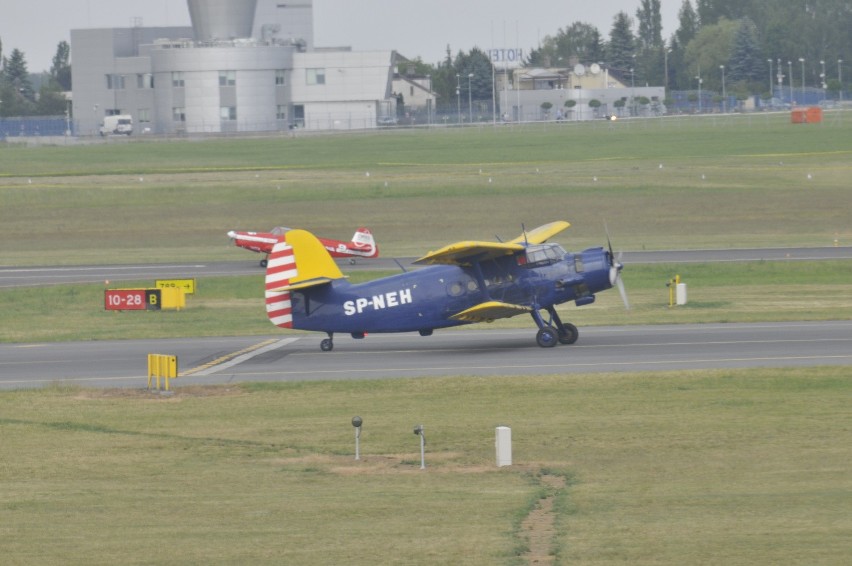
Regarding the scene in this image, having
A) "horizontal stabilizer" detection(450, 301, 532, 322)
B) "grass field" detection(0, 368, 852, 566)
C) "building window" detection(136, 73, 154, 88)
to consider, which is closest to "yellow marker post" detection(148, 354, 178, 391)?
"grass field" detection(0, 368, 852, 566)

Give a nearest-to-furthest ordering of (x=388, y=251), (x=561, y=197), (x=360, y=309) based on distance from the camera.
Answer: (x=360, y=309)
(x=388, y=251)
(x=561, y=197)

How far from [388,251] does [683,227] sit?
15881 millimetres

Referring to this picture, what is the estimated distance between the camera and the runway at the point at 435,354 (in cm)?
3058

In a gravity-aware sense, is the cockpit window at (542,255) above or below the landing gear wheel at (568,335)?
above

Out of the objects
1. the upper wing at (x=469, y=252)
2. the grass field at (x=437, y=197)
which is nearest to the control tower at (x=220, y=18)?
the grass field at (x=437, y=197)

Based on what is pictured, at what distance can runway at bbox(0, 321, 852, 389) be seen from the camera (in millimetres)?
30578

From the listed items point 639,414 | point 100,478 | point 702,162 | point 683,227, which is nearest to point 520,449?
point 639,414

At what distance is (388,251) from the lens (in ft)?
204

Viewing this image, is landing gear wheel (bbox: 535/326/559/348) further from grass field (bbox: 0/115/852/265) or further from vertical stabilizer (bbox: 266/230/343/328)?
grass field (bbox: 0/115/852/265)

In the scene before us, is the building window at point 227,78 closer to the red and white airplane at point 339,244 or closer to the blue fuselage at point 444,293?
the red and white airplane at point 339,244

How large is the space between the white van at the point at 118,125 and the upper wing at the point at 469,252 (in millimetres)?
139665

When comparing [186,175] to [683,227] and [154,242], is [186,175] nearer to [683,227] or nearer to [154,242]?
[154,242]

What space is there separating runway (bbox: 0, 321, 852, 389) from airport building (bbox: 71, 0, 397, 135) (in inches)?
5043

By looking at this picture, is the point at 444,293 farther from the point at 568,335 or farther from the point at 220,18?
the point at 220,18
